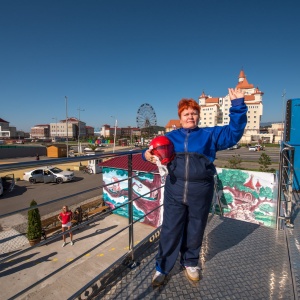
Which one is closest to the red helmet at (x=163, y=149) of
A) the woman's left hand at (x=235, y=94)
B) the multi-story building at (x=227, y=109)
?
the woman's left hand at (x=235, y=94)

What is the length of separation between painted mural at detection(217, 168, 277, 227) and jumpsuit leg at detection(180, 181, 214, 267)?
19.5 ft

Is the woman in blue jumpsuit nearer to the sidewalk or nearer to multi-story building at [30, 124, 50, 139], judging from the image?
the sidewalk

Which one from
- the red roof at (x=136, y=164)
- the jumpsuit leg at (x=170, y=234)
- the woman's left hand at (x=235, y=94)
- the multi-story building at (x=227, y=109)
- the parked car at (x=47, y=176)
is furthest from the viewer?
the multi-story building at (x=227, y=109)

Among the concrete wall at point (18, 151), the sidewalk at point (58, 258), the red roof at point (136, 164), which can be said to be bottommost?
the sidewalk at point (58, 258)

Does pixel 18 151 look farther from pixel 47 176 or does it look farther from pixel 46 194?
pixel 46 194

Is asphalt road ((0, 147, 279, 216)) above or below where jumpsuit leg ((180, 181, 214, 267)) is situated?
below

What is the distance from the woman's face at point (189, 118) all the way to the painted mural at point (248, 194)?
6531 mm

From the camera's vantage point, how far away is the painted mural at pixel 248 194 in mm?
7785

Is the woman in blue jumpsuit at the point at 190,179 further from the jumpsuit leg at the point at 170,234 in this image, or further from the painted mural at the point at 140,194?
the painted mural at the point at 140,194

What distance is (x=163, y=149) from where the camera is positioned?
195 cm

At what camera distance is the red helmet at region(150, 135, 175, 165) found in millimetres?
1948

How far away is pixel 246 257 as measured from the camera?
2.60m

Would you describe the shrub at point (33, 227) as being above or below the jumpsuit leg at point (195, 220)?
below

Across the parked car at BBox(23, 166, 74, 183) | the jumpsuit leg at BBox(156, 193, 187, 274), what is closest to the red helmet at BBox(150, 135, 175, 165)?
the jumpsuit leg at BBox(156, 193, 187, 274)
